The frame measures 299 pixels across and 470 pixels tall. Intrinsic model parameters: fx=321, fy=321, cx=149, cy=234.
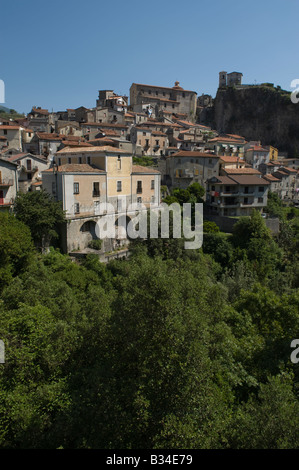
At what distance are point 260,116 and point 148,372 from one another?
286 ft

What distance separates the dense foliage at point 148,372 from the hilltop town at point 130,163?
41.6 ft

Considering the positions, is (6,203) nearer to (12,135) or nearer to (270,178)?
(12,135)

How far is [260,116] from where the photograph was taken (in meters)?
82.8

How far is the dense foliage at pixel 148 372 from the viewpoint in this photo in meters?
7.40

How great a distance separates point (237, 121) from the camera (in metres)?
86.9

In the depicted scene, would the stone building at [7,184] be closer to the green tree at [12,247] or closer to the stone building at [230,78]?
the green tree at [12,247]

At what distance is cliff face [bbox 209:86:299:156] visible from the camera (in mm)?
76938

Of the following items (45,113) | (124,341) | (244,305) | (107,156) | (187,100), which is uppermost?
(187,100)

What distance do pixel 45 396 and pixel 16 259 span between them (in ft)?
43.4

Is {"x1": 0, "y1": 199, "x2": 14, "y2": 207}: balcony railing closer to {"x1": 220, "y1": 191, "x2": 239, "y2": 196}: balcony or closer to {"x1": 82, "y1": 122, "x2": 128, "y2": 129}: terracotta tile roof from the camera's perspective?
{"x1": 220, "y1": 191, "x2": 239, "y2": 196}: balcony

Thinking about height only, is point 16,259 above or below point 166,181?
below

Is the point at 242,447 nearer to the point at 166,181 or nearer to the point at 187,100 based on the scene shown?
the point at 166,181

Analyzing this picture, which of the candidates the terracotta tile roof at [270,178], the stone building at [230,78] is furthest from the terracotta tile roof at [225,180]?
the stone building at [230,78]
